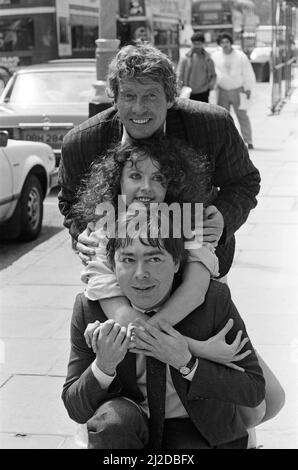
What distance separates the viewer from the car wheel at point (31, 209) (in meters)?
8.22

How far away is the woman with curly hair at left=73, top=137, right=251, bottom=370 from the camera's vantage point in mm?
2537

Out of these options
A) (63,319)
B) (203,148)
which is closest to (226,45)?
(63,319)

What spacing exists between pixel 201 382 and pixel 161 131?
0.85m

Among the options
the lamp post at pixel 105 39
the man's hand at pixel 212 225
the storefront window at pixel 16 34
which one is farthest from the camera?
the storefront window at pixel 16 34

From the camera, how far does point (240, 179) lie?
3176 millimetres

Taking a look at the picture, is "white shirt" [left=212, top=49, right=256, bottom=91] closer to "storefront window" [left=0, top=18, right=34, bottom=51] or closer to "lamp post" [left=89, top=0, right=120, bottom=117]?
"lamp post" [left=89, top=0, right=120, bottom=117]

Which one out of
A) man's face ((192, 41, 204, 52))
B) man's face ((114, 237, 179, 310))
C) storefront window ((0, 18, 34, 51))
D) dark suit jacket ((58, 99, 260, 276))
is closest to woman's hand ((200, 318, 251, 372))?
man's face ((114, 237, 179, 310))

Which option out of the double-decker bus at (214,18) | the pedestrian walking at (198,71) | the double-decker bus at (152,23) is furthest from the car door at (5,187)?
the double-decker bus at (214,18)

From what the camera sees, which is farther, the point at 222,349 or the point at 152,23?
the point at 152,23

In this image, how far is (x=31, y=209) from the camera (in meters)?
8.39

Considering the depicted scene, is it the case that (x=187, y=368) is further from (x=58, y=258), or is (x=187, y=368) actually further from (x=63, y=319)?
(x=58, y=258)

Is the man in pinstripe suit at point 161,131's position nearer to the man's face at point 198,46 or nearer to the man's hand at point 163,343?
the man's hand at point 163,343

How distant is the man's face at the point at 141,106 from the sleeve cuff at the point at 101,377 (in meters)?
0.77
